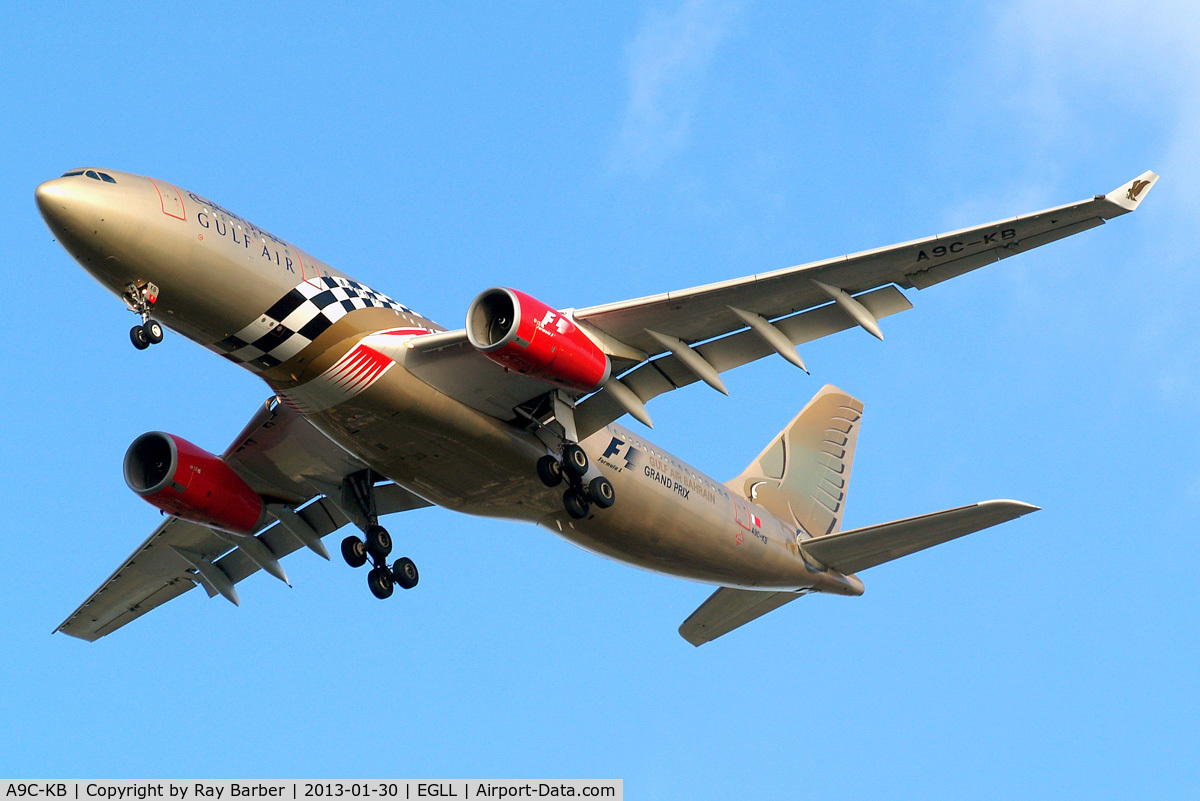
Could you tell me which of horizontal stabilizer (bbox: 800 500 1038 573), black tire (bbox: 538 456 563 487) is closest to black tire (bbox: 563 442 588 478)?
black tire (bbox: 538 456 563 487)

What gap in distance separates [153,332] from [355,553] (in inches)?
305

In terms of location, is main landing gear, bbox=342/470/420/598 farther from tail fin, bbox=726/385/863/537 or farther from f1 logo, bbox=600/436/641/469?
tail fin, bbox=726/385/863/537

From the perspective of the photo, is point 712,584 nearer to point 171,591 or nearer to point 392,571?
point 392,571

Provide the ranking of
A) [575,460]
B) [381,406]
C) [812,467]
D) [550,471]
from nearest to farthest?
[381,406], [575,460], [550,471], [812,467]

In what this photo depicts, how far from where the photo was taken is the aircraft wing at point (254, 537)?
86.7 ft

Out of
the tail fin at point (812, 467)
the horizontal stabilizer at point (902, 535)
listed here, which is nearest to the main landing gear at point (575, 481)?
the horizontal stabilizer at point (902, 535)

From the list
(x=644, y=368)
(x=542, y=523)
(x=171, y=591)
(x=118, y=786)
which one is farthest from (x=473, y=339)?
(x=171, y=591)

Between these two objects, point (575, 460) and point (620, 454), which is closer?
point (575, 460)

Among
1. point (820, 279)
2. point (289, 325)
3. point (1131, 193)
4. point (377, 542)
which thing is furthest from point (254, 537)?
point (1131, 193)

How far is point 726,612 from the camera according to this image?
31.6 m

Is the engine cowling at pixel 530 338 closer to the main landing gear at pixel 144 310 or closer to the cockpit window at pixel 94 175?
the main landing gear at pixel 144 310

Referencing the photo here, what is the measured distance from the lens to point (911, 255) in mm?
22266

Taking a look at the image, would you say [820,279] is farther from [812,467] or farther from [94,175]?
[94,175]

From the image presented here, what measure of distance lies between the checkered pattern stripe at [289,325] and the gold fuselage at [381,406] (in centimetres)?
5
